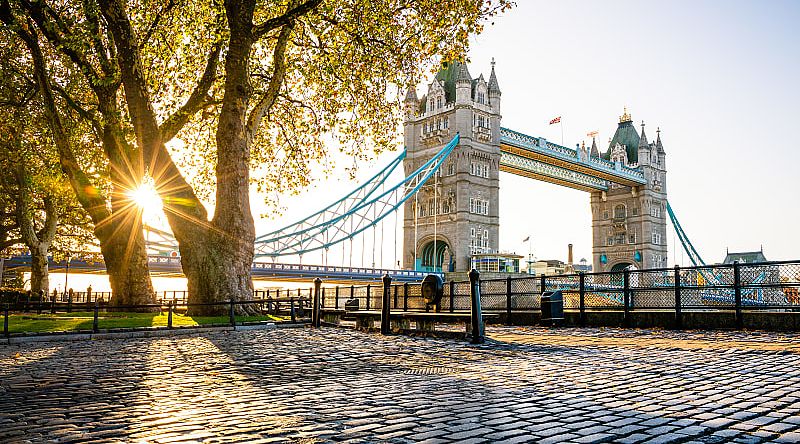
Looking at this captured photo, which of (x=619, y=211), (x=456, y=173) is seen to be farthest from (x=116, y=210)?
(x=619, y=211)

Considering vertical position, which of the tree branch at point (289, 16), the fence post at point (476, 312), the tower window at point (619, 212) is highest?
the tower window at point (619, 212)

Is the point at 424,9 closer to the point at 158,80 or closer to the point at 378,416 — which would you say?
the point at 158,80

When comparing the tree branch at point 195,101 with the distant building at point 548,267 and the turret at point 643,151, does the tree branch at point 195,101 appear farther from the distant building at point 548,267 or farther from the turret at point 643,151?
the distant building at point 548,267

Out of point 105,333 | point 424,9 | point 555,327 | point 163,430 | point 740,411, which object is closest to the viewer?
point 163,430

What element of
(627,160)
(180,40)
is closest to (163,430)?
(180,40)

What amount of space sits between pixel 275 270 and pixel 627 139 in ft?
214

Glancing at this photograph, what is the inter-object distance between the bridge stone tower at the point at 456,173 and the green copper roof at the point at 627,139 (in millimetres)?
33067

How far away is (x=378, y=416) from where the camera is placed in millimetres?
3979

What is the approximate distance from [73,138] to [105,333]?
11.2 metres

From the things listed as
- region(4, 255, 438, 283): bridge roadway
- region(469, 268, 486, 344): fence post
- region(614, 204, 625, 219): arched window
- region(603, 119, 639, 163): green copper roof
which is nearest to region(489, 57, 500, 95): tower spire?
region(4, 255, 438, 283): bridge roadway

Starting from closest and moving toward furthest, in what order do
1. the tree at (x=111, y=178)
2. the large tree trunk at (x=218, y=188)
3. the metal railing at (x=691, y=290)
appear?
the metal railing at (x=691, y=290) < the large tree trunk at (x=218, y=188) < the tree at (x=111, y=178)

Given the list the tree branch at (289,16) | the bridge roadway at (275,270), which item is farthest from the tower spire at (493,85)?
the tree branch at (289,16)

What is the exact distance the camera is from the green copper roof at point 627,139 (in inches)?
3679

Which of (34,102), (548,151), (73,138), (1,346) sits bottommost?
(1,346)
